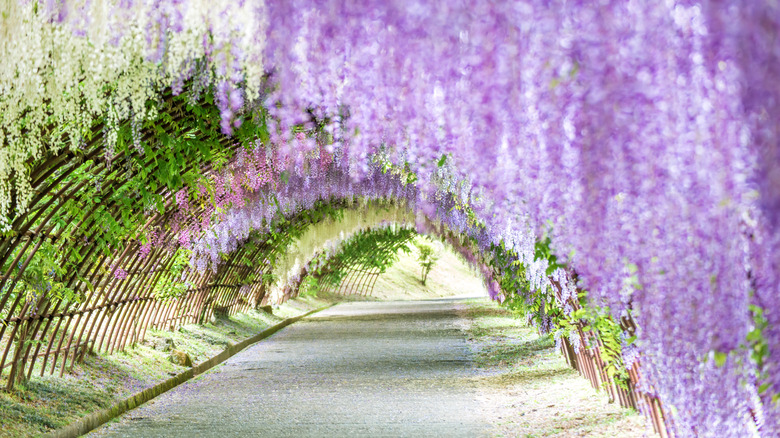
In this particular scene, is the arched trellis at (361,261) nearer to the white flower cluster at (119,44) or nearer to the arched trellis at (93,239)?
the arched trellis at (93,239)

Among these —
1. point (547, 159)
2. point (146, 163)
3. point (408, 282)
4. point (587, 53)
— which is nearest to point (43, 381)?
point (146, 163)

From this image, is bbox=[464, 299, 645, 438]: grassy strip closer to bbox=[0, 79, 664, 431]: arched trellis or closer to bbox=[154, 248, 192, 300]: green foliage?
bbox=[0, 79, 664, 431]: arched trellis

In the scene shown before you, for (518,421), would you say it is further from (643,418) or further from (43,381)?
(43,381)

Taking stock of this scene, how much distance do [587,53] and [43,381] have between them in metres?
6.36

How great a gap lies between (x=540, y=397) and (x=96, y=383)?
13.1 ft

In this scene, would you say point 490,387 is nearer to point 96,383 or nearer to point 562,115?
point 96,383

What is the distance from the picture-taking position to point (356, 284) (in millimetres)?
33938

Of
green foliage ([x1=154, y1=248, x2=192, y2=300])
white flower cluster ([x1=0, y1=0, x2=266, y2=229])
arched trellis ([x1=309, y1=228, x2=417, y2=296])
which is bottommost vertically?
green foliage ([x1=154, y1=248, x2=192, y2=300])

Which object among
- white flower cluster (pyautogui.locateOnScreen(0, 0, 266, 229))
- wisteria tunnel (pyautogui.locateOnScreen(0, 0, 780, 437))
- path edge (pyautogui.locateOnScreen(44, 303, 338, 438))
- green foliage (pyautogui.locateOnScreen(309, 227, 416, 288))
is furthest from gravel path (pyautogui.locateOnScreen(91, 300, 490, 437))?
green foliage (pyautogui.locateOnScreen(309, 227, 416, 288))

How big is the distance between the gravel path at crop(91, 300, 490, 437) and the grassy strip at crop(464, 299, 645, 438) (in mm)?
190

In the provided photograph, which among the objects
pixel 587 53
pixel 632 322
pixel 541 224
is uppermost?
pixel 587 53

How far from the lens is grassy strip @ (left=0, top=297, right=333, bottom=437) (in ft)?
18.4

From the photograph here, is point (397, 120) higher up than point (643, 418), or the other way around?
point (397, 120)

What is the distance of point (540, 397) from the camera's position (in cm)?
670
